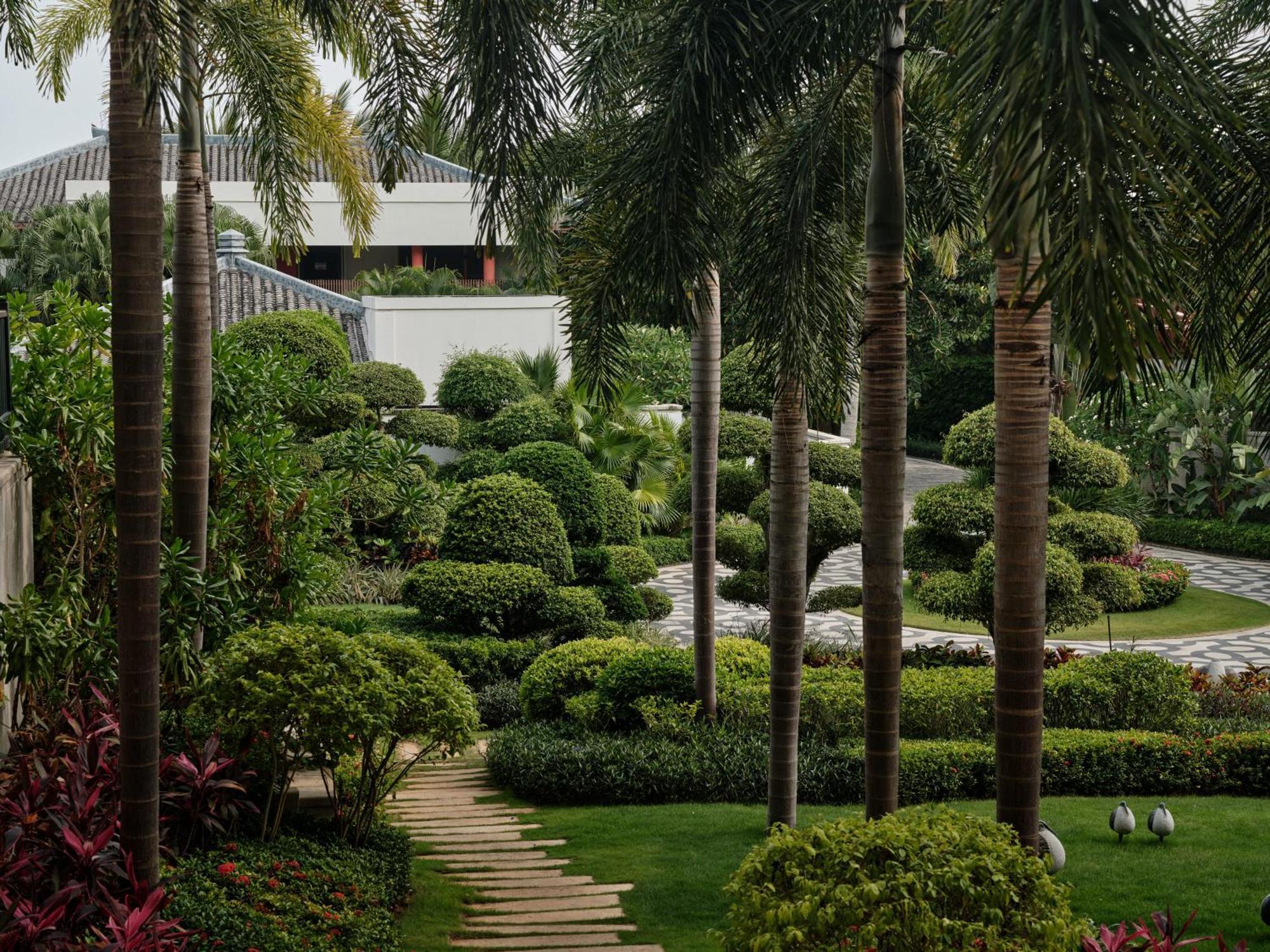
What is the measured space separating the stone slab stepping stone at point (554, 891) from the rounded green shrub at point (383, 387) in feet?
45.3

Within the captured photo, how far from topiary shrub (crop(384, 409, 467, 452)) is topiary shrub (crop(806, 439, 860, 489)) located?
7281 millimetres

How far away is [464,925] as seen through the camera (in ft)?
23.4

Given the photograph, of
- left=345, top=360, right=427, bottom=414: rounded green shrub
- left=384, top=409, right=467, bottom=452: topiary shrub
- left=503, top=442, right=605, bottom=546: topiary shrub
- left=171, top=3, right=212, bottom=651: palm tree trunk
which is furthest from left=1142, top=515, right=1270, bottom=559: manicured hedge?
left=171, top=3, right=212, bottom=651: palm tree trunk

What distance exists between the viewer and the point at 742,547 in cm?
1520

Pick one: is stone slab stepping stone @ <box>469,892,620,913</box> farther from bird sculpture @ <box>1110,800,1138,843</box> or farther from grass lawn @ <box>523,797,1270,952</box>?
bird sculpture @ <box>1110,800,1138,843</box>

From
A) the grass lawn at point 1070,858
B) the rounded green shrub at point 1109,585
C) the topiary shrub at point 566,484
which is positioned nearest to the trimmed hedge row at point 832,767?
the grass lawn at point 1070,858

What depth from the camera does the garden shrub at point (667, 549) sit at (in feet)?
70.0

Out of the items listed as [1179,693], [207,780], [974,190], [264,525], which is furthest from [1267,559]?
[207,780]

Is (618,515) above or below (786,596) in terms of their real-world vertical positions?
above

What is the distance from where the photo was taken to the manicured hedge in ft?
73.8

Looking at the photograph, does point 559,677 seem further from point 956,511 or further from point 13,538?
point 956,511

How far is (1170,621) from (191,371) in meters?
13.9

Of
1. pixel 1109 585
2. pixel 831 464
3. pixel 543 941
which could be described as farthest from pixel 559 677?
pixel 1109 585

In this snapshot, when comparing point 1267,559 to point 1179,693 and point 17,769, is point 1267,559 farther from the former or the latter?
point 17,769
